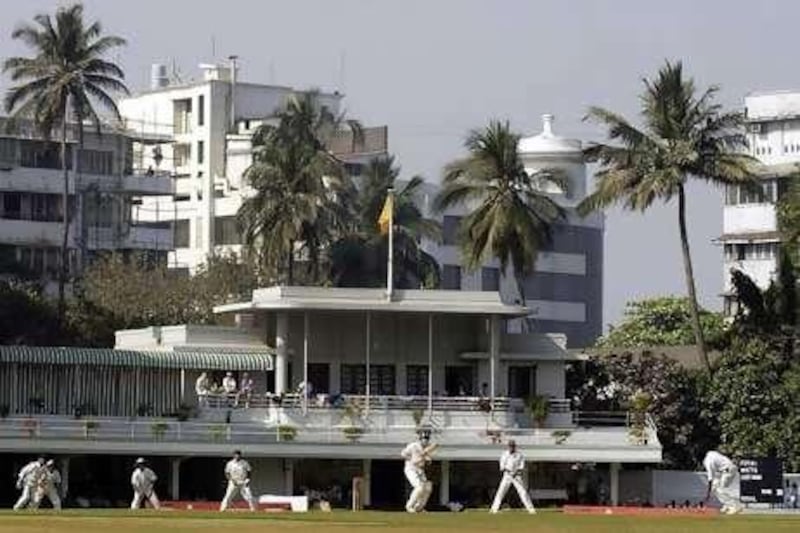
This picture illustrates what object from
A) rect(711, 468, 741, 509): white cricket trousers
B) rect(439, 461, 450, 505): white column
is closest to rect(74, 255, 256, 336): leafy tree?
rect(439, 461, 450, 505): white column

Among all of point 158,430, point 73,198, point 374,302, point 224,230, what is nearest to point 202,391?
point 158,430

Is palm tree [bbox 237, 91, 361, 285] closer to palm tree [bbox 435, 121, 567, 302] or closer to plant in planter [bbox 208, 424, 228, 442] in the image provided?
palm tree [bbox 435, 121, 567, 302]

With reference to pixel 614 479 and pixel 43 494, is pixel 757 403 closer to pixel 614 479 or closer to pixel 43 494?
pixel 614 479

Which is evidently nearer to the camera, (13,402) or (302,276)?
(13,402)

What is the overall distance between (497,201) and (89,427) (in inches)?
985

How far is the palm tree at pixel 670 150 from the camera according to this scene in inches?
3543

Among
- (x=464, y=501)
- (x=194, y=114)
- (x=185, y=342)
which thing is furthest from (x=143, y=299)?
(x=194, y=114)

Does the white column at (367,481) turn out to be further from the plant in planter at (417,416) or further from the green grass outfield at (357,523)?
the green grass outfield at (357,523)

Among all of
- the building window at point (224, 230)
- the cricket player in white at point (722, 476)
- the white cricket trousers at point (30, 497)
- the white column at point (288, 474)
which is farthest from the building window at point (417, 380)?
the building window at point (224, 230)

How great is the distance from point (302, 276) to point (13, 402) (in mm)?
38943

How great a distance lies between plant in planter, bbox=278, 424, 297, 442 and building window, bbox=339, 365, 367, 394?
6.55m

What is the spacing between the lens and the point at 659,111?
297 ft

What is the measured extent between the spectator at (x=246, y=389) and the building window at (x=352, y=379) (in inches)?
134

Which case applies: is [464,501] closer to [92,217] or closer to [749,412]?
[749,412]
